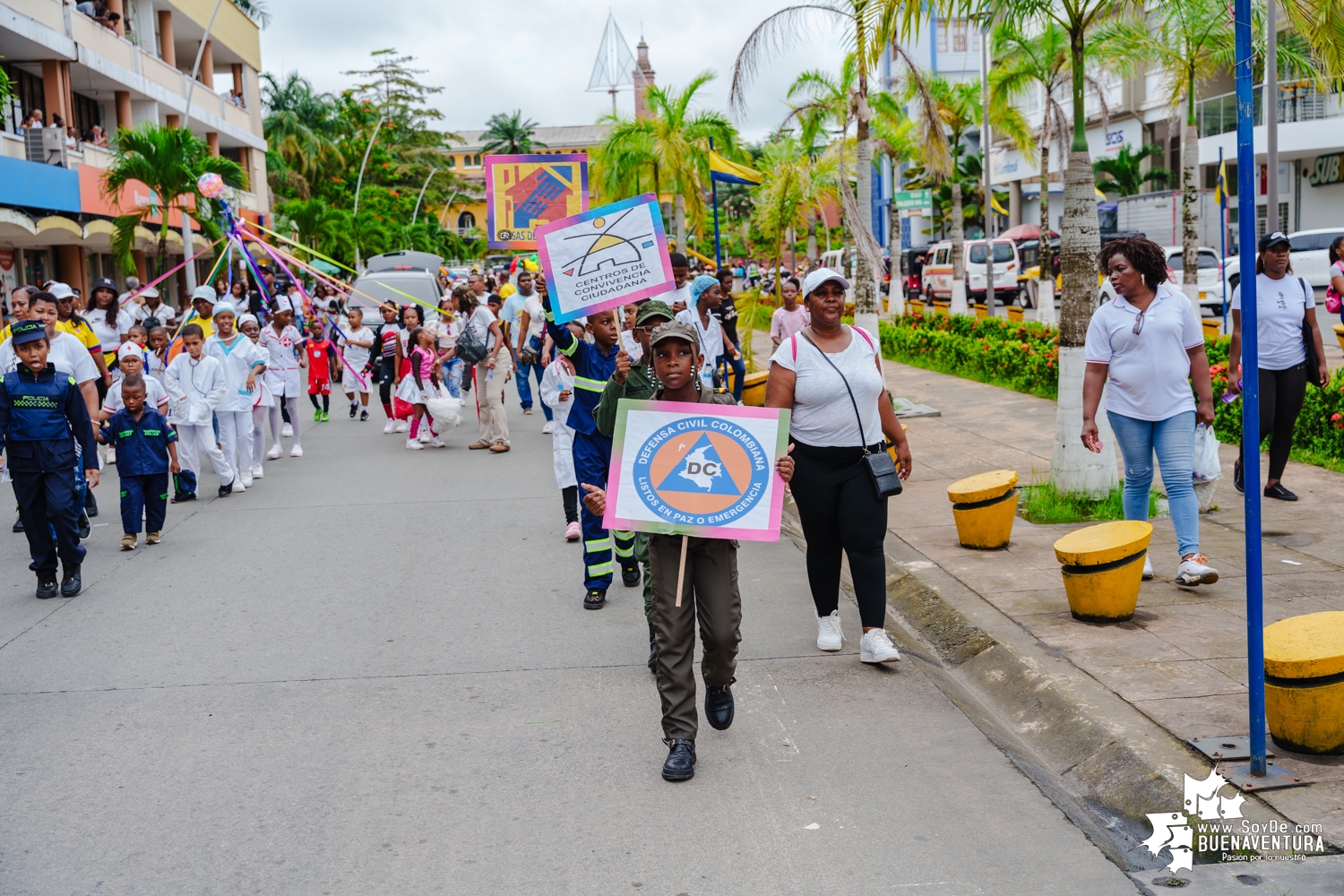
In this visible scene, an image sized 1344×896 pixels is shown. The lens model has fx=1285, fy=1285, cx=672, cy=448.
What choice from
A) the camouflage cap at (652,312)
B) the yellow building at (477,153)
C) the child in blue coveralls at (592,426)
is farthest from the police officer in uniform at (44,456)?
the yellow building at (477,153)

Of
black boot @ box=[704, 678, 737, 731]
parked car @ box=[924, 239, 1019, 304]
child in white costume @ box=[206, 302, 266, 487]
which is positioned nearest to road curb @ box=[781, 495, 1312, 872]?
black boot @ box=[704, 678, 737, 731]

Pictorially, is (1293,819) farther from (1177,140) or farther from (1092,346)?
(1177,140)

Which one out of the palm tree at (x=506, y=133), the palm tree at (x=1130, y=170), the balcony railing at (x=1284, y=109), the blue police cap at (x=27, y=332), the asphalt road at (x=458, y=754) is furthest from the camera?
the palm tree at (x=506, y=133)

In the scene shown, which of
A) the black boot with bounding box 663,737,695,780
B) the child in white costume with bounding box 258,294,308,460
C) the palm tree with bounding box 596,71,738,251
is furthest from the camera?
the palm tree with bounding box 596,71,738,251

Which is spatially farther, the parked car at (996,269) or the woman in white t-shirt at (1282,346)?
the parked car at (996,269)

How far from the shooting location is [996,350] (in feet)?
58.5

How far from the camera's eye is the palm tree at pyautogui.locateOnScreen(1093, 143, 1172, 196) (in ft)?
143

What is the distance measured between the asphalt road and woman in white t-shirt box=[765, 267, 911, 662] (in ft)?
2.04

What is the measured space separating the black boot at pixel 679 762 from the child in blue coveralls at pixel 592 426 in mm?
2319

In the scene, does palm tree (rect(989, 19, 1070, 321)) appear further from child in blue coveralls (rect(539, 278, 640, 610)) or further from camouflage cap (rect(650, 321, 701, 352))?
camouflage cap (rect(650, 321, 701, 352))

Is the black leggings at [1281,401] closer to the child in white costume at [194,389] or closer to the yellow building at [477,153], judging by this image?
the child in white costume at [194,389]

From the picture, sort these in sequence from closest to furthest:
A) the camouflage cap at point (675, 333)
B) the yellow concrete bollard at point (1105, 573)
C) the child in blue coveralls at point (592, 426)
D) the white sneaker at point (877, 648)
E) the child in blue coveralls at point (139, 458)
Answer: the camouflage cap at point (675, 333), the white sneaker at point (877, 648), the yellow concrete bollard at point (1105, 573), the child in blue coveralls at point (592, 426), the child in blue coveralls at point (139, 458)

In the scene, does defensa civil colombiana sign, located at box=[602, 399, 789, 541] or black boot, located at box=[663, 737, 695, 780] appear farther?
defensa civil colombiana sign, located at box=[602, 399, 789, 541]

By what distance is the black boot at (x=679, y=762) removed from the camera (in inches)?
179
